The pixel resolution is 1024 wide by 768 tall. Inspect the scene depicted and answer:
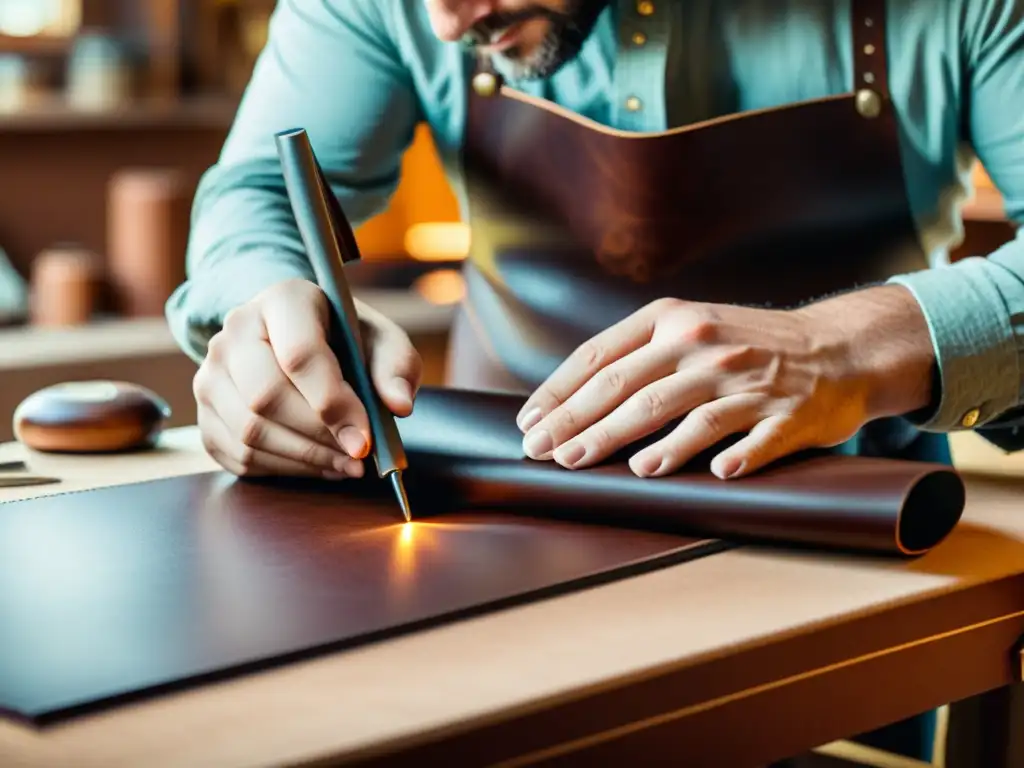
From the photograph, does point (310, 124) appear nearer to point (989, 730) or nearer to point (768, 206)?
point (768, 206)

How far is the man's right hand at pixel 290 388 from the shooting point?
100 centimetres

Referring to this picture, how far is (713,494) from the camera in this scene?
0.89 metres

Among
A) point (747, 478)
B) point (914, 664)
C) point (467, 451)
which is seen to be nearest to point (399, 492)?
point (467, 451)

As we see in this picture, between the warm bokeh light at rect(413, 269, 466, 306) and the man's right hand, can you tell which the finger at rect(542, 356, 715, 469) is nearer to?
the man's right hand

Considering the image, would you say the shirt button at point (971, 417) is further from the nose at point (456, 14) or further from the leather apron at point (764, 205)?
the nose at point (456, 14)

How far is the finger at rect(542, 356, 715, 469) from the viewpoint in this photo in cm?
96

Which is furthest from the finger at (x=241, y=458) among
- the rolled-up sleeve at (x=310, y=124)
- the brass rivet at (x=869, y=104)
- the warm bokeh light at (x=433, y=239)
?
the warm bokeh light at (x=433, y=239)

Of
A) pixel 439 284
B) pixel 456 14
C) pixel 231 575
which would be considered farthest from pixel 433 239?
pixel 231 575

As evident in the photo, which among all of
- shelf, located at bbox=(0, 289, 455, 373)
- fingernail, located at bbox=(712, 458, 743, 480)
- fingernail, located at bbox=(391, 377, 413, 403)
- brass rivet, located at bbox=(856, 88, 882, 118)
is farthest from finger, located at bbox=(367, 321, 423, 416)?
shelf, located at bbox=(0, 289, 455, 373)

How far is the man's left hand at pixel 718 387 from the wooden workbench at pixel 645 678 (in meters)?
0.09

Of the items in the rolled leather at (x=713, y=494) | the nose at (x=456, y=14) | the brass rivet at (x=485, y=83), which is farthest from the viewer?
the brass rivet at (x=485, y=83)

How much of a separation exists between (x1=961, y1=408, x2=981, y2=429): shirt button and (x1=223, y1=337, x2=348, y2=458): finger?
17.9 inches

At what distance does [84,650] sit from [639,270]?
2.53ft

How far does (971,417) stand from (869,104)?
1.12 ft
